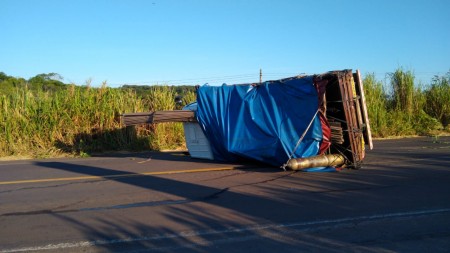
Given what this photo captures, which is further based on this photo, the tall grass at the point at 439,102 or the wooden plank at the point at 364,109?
the tall grass at the point at 439,102

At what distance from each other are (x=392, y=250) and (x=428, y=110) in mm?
20600

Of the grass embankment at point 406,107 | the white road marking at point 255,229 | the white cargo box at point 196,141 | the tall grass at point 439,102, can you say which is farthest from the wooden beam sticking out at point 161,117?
the tall grass at point 439,102

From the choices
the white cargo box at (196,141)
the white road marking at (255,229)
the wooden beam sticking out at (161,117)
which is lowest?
the white road marking at (255,229)

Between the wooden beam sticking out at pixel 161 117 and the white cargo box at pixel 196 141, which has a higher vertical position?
the wooden beam sticking out at pixel 161 117

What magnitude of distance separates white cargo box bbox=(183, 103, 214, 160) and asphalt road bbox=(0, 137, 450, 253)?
179cm

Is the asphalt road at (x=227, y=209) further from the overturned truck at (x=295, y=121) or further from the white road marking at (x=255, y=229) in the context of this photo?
the overturned truck at (x=295, y=121)

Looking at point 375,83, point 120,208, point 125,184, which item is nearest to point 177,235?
point 120,208

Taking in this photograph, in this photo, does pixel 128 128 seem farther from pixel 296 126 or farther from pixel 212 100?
pixel 296 126

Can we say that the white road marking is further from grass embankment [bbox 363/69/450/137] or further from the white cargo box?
grass embankment [bbox 363/69/450/137]

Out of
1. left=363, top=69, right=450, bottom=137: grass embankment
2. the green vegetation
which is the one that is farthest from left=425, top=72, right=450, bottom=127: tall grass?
the green vegetation

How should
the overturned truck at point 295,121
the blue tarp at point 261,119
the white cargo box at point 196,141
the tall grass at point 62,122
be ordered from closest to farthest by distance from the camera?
the overturned truck at point 295,121 → the blue tarp at point 261,119 → the white cargo box at point 196,141 → the tall grass at point 62,122

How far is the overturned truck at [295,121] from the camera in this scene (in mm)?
10234

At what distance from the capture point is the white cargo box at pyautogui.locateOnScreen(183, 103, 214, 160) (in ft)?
41.0

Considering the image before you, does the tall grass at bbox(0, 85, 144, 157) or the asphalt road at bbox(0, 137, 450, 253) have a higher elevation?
the tall grass at bbox(0, 85, 144, 157)
